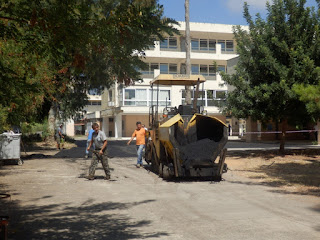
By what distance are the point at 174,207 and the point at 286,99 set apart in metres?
10.9

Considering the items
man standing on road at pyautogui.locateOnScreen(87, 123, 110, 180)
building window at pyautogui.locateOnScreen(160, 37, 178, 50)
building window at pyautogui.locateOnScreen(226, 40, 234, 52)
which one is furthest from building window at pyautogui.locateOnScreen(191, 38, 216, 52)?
man standing on road at pyautogui.locateOnScreen(87, 123, 110, 180)

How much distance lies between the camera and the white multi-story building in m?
48.4

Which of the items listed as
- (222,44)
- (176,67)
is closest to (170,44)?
(176,67)

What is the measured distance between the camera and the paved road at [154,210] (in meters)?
6.00

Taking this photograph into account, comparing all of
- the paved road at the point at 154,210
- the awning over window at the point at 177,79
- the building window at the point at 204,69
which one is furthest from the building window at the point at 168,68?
the paved road at the point at 154,210

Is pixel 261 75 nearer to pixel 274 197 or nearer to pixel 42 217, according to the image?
pixel 274 197

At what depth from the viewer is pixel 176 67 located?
52.4 metres

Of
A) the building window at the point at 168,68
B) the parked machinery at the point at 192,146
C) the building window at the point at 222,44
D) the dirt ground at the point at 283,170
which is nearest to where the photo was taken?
the dirt ground at the point at 283,170

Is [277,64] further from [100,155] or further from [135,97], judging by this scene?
[135,97]

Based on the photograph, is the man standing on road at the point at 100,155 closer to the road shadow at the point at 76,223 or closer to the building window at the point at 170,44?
the road shadow at the point at 76,223

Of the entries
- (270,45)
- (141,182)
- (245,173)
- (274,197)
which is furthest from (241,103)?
(274,197)

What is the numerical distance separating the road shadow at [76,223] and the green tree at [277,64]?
11.1 metres

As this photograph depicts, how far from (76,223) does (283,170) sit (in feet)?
31.0

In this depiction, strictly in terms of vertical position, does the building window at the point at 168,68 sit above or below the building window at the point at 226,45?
below
